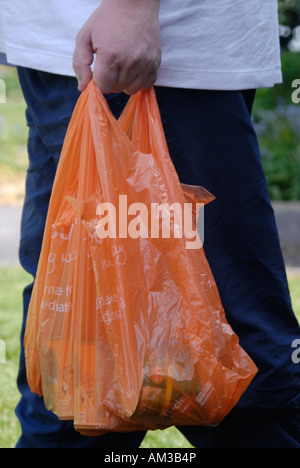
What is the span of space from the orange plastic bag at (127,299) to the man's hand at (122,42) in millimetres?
68

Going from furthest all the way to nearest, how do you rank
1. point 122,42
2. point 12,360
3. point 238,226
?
point 12,360
point 238,226
point 122,42

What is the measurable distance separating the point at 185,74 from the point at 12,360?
1811mm

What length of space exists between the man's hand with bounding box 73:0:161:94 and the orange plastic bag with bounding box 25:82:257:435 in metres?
0.07

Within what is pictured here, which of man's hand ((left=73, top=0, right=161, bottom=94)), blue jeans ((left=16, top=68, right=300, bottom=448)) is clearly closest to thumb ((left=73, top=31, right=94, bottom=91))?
man's hand ((left=73, top=0, right=161, bottom=94))

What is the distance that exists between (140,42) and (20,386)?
1022mm

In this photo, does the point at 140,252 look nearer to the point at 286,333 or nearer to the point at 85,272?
the point at 85,272

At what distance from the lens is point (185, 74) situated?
1269 millimetres

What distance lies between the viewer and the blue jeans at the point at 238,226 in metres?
1.32

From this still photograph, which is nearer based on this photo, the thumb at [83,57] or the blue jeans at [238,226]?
the thumb at [83,57]

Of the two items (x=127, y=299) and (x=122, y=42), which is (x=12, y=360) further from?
(x=122, y=42)

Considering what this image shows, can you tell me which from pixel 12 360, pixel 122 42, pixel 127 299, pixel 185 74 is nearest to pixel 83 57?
pixel 122 42

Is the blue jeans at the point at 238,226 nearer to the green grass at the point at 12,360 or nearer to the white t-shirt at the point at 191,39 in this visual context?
the white t-shirt at the point at 191,39

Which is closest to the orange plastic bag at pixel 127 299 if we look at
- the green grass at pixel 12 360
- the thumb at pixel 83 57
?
the thumb at pixel 83 57

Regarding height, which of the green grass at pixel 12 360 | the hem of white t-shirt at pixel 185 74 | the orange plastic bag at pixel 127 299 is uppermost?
the hem of white t-shirt at pixel 185 74
